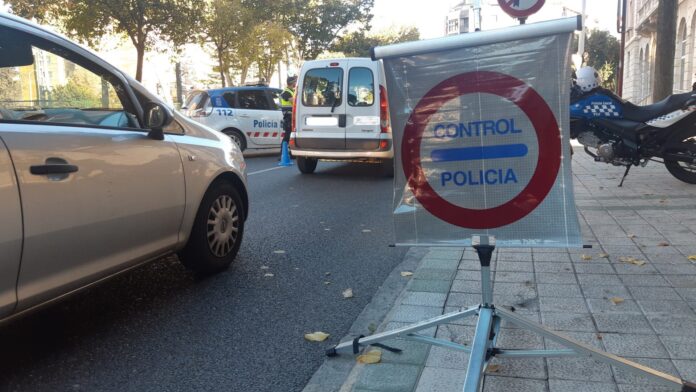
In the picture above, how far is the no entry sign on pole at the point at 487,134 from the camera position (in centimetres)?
232

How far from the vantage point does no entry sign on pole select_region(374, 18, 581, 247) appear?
2.32 m

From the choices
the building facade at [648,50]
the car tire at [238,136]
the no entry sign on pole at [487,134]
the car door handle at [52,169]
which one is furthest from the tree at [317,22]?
the no entry sign on pole at [487,134]

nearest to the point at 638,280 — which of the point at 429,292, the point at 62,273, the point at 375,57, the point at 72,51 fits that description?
the point at 429,292

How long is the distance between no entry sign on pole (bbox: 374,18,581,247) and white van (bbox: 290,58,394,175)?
7.07 metres

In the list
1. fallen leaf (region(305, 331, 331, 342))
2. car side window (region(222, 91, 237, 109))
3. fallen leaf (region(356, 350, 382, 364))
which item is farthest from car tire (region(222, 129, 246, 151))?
fallen leaf (region(356, 350, 382, 364))

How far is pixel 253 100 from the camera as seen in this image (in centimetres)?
1452

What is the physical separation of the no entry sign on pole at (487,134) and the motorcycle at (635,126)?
5.60 meters

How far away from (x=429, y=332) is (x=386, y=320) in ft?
1.08

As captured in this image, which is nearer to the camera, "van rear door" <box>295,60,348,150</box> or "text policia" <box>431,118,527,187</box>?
"text policia" <box>431,118,527,187</box>

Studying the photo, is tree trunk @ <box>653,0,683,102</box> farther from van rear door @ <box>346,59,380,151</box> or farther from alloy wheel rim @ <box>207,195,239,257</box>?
alloy wheel rim @ <box>207,195,239,257</box>

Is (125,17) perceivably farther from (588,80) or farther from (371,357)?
(371,357)

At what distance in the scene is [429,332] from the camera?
3.32 metres

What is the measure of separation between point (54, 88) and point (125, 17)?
17.4 metres

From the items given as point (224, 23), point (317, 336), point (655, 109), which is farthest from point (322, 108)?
point (224, 23)
